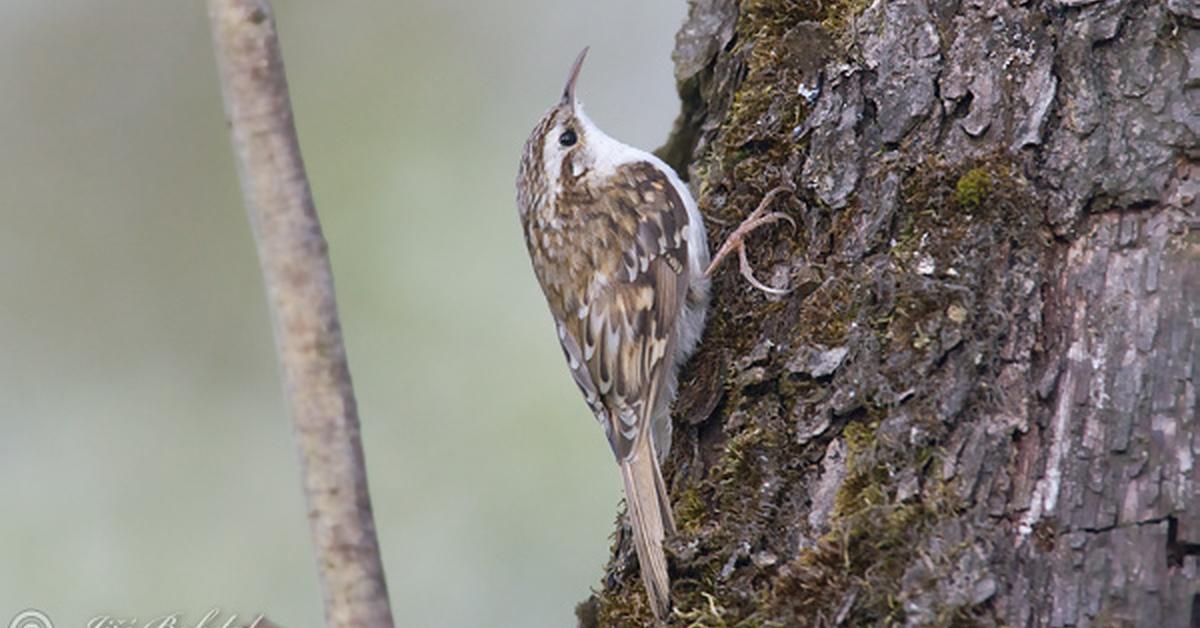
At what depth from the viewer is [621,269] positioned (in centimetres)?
333

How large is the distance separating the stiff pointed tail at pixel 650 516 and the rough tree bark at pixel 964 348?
0.04 m

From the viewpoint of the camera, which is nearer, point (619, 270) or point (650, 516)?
point (650, 516)

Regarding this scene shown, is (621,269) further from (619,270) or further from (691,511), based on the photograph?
(691,511)

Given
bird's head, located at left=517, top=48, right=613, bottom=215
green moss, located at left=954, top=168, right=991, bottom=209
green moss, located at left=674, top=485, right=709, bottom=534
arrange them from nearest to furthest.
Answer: green moss, located at left=954, top=168, right=991, bottom=209 < green moss, located at left=674, top=485, right=709, bottom=534 < bird's head, located at left=517, top=48, right=613, bottom=215

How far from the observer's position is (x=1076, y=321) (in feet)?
7.05

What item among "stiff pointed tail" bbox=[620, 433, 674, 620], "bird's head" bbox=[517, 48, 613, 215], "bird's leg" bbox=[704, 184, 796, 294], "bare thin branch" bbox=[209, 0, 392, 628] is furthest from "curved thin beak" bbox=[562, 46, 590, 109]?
"bare thin branch" bbox=[209, 0, 392, 628]

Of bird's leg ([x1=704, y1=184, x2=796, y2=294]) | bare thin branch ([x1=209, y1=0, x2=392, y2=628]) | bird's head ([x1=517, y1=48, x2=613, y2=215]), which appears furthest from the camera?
bird's head ([x1=517, y1=48, x2=613, y2=215])

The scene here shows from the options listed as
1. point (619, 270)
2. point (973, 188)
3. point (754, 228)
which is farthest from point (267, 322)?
point (973, 188)

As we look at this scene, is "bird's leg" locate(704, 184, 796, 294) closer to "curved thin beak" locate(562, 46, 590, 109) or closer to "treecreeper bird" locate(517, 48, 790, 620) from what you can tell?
"treecreeper bird" locate(517, 48, 790, 620)

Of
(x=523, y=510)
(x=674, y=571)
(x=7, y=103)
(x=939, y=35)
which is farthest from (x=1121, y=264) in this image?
(x=7, y=103)

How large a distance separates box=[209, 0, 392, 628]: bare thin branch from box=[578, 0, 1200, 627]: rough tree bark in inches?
27.2

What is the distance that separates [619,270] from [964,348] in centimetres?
128

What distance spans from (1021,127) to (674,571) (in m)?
0.97

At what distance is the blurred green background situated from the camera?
15.3 ft
